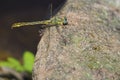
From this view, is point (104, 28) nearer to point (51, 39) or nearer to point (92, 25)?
point (92, 25)

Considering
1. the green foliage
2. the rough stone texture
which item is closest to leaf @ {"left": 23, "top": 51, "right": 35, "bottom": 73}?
the green foliage

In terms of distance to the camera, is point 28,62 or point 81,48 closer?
point 81,48

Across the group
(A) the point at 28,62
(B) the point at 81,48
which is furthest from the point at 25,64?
(B) the point at 81,48

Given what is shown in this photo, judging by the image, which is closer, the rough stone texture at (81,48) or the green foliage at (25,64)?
the rough stone texture at (81,48)

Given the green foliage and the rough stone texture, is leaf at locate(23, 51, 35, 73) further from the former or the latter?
the rough stone texture

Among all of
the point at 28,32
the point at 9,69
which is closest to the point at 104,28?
the point at 9,69

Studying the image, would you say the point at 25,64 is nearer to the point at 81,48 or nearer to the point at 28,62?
the point at 28,62

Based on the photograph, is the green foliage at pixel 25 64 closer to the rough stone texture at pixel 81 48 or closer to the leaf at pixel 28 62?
the leaf at pixel 28 62

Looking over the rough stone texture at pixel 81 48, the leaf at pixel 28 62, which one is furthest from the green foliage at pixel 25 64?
the rough stone texture at pixel 81 48
